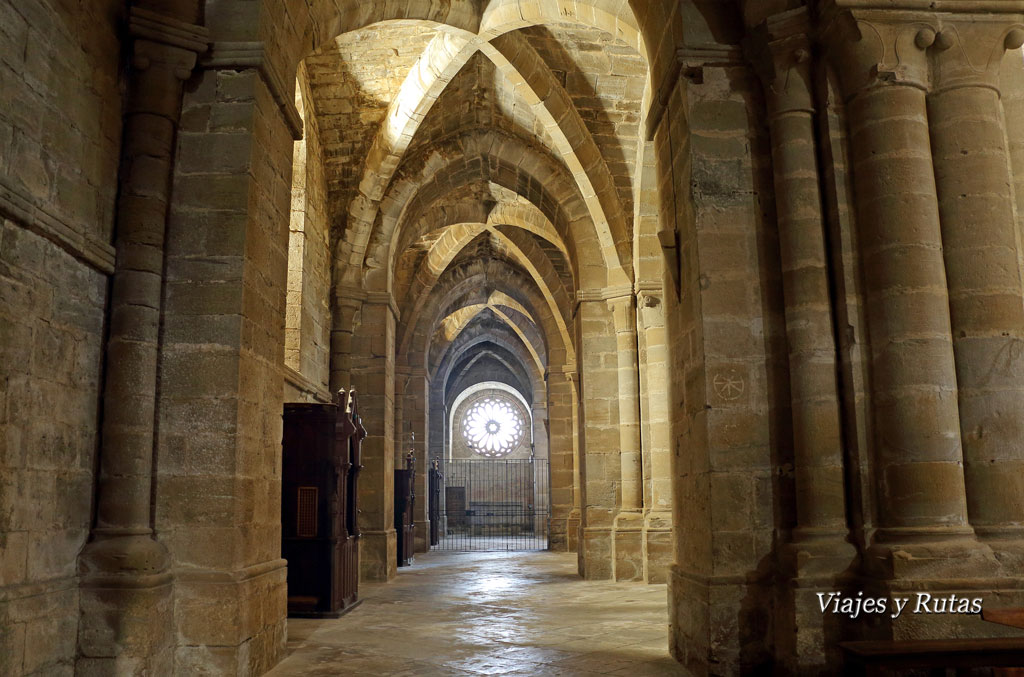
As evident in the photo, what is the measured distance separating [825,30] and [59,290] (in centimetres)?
423

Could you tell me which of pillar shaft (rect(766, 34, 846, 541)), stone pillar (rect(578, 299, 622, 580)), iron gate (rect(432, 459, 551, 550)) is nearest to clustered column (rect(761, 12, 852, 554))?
pillar shaft (rect(766, 34, 846, 541))

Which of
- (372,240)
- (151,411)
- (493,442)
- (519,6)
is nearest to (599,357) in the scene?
(372,240)

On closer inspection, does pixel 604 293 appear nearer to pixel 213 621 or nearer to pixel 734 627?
pixel 734 627

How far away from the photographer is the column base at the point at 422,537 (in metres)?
16.1

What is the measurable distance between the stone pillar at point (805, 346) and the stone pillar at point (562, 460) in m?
11.1

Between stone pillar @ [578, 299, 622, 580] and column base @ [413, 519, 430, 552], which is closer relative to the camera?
stone pillar @ [578, 299, 622, 580]

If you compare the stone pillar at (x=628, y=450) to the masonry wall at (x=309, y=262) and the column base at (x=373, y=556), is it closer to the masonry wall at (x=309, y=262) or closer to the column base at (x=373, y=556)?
the column base at (x=373, y=556)

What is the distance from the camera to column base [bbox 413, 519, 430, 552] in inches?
633

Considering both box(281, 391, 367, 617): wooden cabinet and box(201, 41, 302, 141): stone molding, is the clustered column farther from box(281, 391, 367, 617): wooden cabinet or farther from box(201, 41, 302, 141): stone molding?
box(281, 391, 367, 617): wooden cabinet

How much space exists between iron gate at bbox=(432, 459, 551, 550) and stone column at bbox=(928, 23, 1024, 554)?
18.9m

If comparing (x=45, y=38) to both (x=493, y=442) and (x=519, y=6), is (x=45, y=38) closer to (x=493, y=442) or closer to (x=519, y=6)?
(x=519, y=6)

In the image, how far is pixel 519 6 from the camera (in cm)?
802

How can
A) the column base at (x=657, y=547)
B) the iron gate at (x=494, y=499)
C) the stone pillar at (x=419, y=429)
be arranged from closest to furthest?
the column base at (x=657, y=547) → the stone pillar at (x=419, y=429) → the iron gate at (x=494, y=499)

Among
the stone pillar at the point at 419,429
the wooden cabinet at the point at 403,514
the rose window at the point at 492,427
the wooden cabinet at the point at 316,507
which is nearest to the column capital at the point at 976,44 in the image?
the wooden cabinet at the point at 316,507
